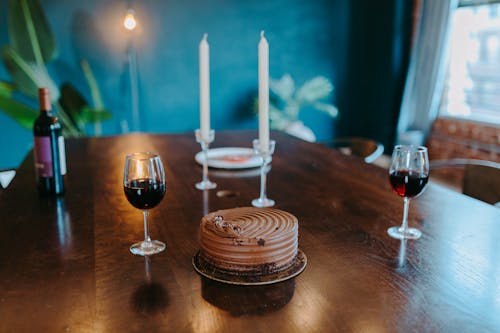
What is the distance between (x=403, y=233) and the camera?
1.13m

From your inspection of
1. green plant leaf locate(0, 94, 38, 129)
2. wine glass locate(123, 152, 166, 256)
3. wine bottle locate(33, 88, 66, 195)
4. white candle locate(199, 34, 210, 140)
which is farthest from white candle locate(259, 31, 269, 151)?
green plant leaf locate(0, 94, 38, 129)

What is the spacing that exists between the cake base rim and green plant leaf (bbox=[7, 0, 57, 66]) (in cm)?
338

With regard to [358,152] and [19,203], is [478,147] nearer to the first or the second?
[358,152]

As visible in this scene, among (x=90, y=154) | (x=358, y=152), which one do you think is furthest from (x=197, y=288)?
(x=358, y=152)

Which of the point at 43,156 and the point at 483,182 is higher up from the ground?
the point at 43,156

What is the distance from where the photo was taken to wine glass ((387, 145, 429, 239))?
1.12m

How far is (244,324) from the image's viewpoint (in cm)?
75

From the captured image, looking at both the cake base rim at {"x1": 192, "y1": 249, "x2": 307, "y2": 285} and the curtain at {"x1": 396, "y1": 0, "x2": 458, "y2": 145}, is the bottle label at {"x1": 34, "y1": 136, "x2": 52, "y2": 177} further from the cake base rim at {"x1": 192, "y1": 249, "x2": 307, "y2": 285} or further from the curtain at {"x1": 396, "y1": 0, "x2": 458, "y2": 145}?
the curtain at {"x1": 396, "y1": 0, "x2": 458, "y2": 145}

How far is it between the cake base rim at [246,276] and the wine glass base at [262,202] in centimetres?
40

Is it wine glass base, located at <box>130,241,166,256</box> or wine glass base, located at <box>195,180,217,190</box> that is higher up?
wine glass base, located at <box>130,241,166,256</box>

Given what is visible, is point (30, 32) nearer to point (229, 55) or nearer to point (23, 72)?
point (23, 72)

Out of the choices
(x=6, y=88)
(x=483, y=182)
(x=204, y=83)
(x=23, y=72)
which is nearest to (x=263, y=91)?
(x=204, y=83)

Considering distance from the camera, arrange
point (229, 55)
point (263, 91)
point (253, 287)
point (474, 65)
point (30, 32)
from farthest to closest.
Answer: point (229, 55)
point (474, 65)
point (30, 32)
point (263, 91)
point (253, 287)

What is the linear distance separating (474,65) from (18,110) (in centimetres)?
360
